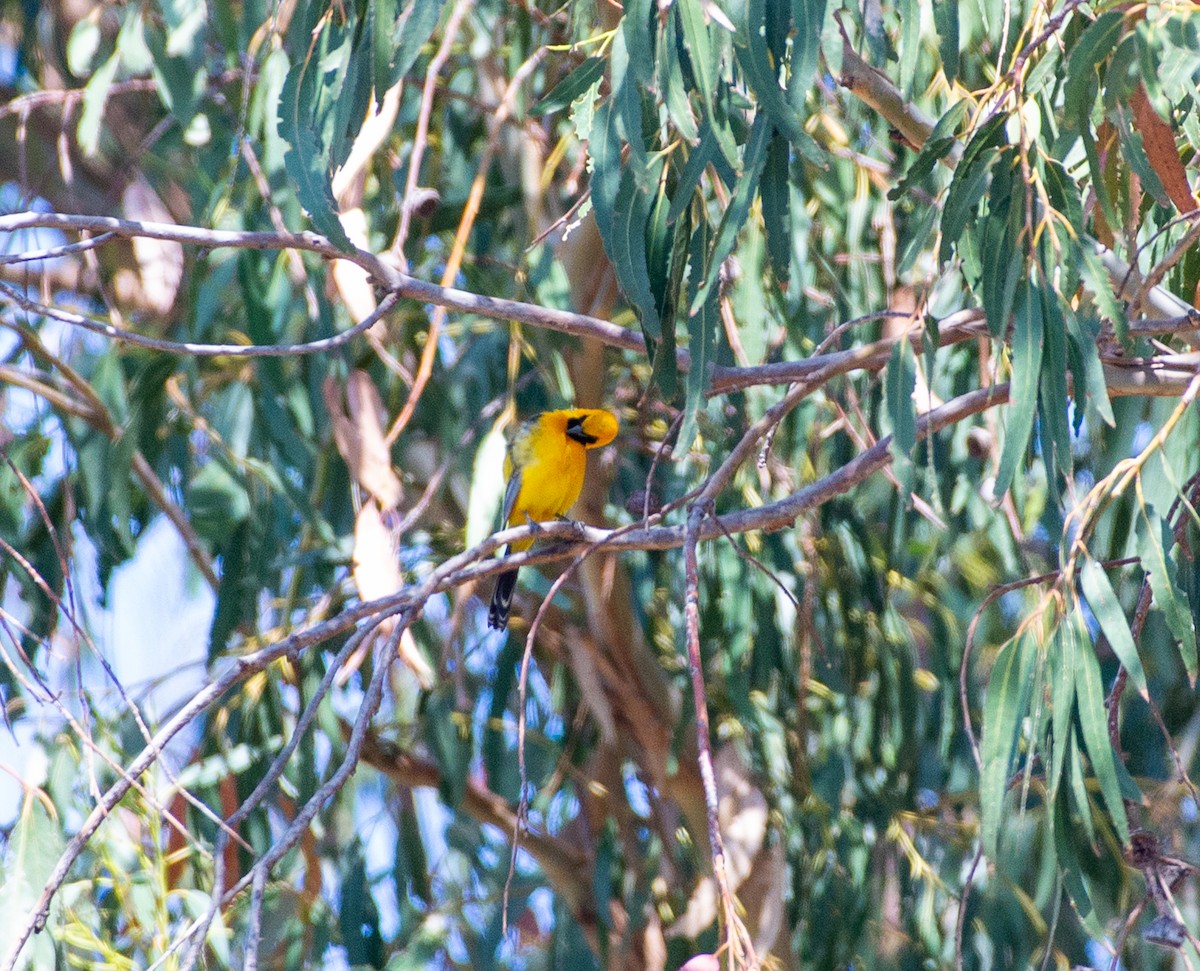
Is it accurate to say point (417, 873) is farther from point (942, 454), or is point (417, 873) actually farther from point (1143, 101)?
point (1143, 101)

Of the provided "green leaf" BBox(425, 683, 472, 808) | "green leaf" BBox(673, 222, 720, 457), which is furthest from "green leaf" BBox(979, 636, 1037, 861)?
"green leaf" BBox(425, 683, 472, 808)

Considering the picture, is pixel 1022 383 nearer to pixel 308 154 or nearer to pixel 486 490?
pixel 308 154

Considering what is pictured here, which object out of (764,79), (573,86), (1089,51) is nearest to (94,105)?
(573,86)

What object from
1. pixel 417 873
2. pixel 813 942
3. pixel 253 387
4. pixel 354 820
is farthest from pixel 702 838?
pixel 253 387

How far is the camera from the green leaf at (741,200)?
1.87 m

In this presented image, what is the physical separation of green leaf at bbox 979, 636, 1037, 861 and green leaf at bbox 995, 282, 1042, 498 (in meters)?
0.28

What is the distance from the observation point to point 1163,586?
6.00ft

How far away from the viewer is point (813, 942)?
3.77 meters

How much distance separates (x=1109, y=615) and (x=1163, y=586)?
7 centimetres

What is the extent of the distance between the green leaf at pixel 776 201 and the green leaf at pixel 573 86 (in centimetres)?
29

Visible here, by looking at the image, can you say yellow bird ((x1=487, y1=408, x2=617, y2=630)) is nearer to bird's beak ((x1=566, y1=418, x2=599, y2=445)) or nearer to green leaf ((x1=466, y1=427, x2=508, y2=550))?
bird's beak ((x1=566, y1=418, x2=599, y2=445))

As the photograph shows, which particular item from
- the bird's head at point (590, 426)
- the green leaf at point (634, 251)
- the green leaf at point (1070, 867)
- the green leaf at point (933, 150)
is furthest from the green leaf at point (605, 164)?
the bird's head at point (590, 426)

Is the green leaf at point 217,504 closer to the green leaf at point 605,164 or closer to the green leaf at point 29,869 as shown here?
the green leaf at point 29,869

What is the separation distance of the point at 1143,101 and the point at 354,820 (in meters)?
3.06
